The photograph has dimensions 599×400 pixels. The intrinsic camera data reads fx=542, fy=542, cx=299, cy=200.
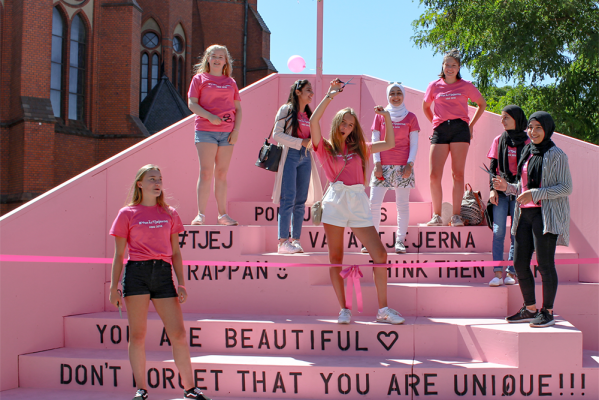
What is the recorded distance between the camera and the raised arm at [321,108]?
4.18m

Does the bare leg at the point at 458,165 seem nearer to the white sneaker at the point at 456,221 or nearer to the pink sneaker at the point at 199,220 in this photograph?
the white sneaker at the point at 456,221

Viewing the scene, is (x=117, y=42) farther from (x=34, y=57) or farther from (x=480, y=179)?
(x=480, y=179)

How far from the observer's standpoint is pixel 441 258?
556 centimetres

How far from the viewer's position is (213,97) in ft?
18.7

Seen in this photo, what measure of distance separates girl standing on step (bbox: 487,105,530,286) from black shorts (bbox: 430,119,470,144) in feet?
2.55

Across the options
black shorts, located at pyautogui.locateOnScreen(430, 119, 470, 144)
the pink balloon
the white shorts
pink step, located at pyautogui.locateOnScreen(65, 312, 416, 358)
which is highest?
the pink balloon

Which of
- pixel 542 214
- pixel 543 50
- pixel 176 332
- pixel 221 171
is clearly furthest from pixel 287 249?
pixel 543 50

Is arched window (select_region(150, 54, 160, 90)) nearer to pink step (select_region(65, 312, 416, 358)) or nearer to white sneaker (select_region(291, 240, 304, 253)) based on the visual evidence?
white sneaker (select_region(291, 240, 304, 253))

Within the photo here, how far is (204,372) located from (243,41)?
1064 inches

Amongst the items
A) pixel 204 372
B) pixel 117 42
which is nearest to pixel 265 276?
pixel 204 372

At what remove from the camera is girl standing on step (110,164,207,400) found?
3.74 m

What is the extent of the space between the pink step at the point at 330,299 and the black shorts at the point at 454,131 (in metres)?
1.69

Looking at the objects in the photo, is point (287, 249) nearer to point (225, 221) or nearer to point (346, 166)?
point (225, 221)

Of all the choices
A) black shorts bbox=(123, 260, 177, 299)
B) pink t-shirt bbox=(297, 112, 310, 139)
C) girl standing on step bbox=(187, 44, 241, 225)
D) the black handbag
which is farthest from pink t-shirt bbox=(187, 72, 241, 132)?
black shorts bbox=(123, 260, 177, 299)
